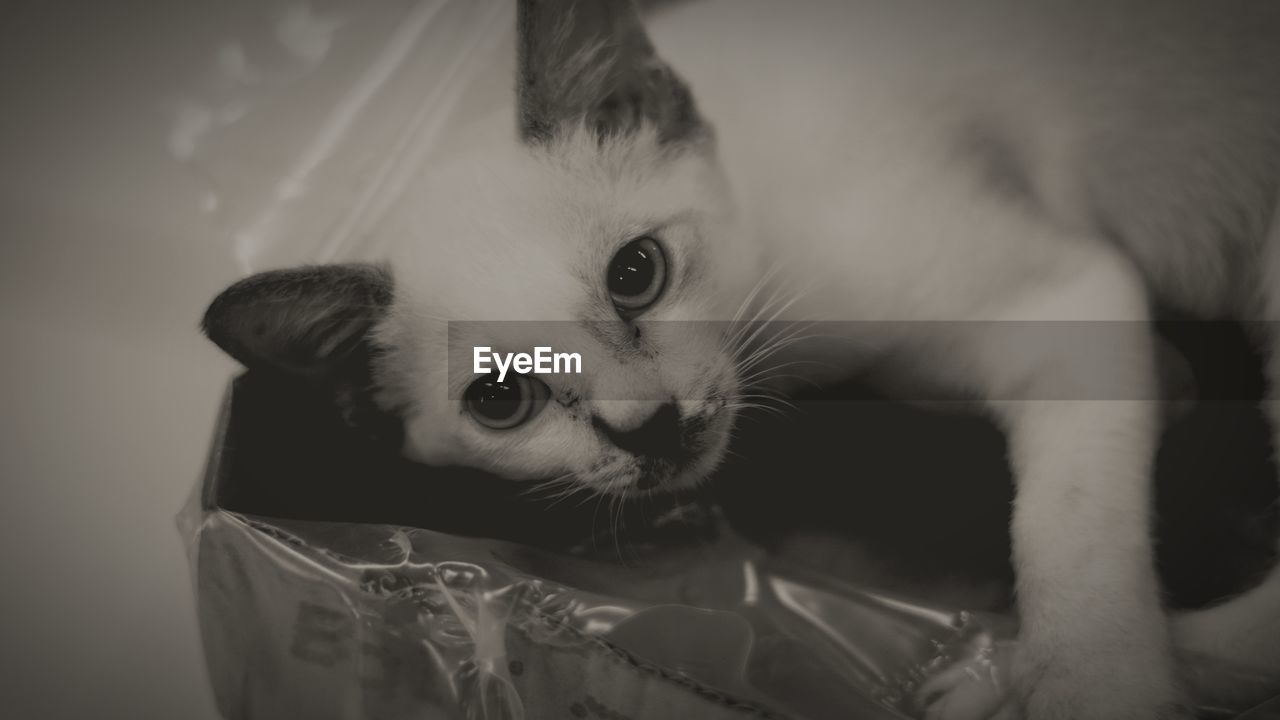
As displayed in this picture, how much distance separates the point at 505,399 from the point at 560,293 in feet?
0.34

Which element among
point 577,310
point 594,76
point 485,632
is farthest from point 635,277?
point 485,632

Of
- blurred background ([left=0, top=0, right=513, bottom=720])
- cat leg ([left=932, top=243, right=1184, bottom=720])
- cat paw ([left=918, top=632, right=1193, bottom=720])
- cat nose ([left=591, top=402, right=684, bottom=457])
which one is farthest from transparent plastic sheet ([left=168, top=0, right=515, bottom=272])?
cat paw ([left=918, top=632, right=1193, bottom=720])

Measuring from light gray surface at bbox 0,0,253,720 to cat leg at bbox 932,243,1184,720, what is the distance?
0.68 metres

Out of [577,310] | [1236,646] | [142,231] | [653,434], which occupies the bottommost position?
[1236,646]

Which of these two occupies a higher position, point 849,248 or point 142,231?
point 142,231

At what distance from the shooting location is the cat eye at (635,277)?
0.62m

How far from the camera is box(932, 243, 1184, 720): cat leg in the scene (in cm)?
55

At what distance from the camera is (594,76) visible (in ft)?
2.12

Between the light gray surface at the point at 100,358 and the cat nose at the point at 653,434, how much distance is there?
A: 1.19 feet

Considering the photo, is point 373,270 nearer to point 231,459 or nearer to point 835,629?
point 231,459

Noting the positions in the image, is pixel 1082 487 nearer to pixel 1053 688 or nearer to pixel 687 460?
pixel 1053 688

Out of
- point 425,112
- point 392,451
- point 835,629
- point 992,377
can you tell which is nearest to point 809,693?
point 835,629

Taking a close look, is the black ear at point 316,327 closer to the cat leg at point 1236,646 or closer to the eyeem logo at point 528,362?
the eyeem logo at point 528,362

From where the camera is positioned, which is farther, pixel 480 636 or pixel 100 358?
pixel 100 358
